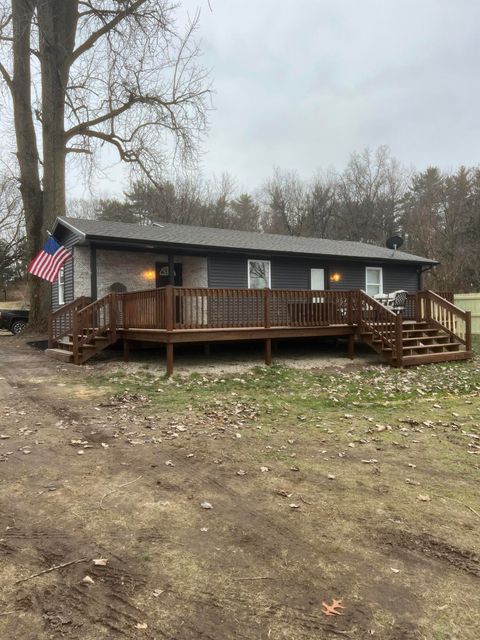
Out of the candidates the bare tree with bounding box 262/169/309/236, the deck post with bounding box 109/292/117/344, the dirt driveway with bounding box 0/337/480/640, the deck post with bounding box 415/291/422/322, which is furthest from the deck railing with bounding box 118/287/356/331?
the bare tree with bounding box 262/169/309/236

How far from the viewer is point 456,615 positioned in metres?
2.18

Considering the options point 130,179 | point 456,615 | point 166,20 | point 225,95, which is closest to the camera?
point 456,615

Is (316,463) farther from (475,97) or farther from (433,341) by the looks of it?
(475,97)

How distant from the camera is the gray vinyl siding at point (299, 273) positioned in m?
14.8

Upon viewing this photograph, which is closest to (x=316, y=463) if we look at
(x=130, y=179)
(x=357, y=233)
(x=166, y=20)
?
(x=166, y=20)

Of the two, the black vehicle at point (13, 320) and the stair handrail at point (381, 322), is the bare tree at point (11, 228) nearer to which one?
the black vehicle at point (13, 320)

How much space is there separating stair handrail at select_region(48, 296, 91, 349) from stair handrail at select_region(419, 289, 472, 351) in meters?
9.26

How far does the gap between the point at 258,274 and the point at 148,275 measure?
370 centimetres

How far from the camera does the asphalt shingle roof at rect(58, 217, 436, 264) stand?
12883mm

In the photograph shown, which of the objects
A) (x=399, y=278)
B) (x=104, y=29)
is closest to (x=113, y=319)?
(x=104, y=29)

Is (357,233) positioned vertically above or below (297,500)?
above

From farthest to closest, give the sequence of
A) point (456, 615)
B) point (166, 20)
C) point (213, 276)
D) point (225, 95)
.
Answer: point (225, 95)
point (213, 276)
point (166, 20)
point (456, 615)

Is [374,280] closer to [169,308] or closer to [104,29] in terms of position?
[169,308]

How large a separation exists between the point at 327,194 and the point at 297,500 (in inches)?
1473
